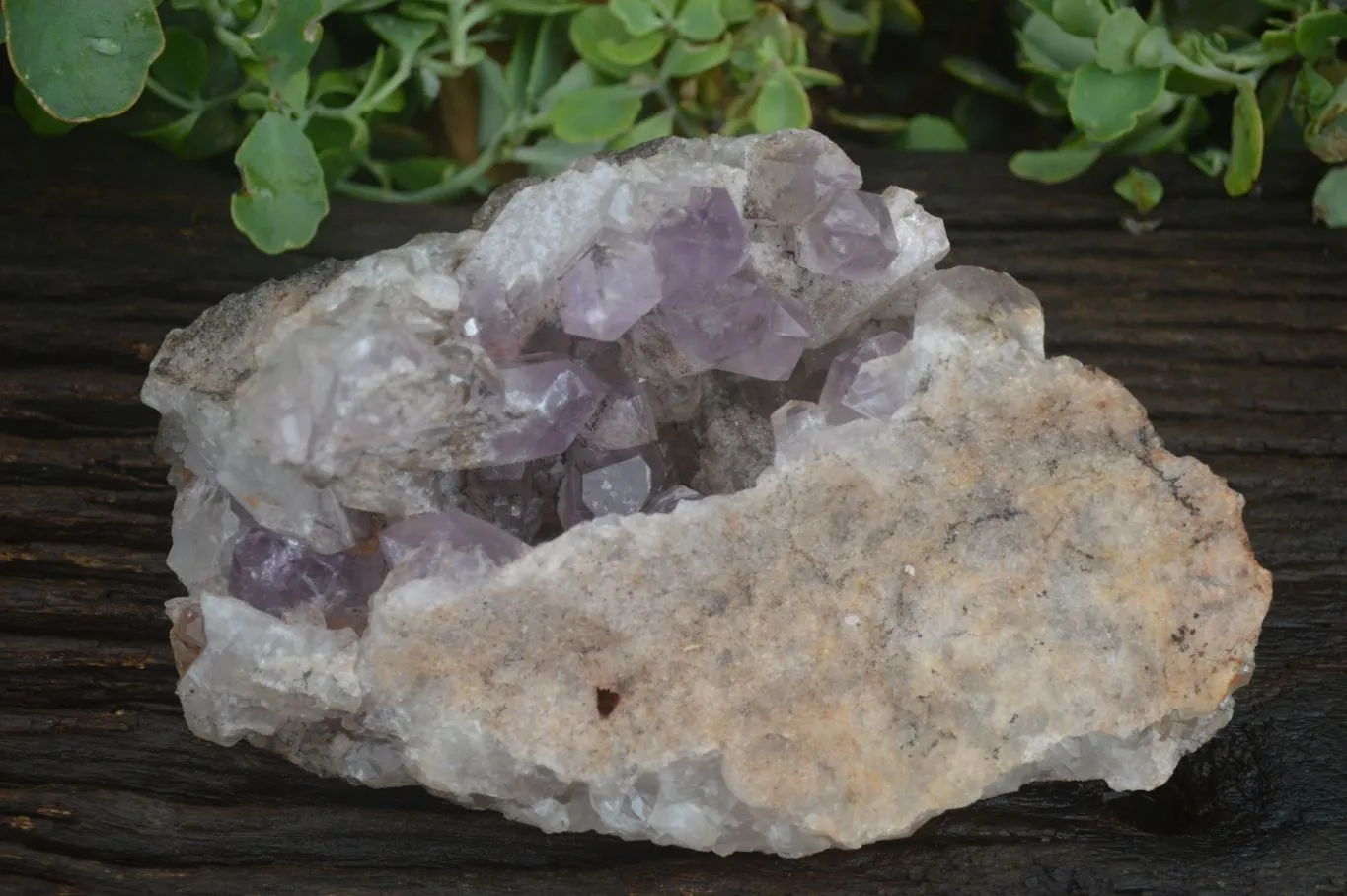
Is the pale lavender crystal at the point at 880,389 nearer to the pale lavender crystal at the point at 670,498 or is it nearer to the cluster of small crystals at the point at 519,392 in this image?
the cluster of small crystals at the point at 519,392

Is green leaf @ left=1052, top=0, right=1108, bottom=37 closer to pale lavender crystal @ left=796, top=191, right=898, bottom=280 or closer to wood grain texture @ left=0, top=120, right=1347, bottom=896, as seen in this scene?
wood grain texture @ left=0, top=120, right=1347, bottom=896

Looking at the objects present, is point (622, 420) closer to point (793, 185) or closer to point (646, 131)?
point (793, 185)

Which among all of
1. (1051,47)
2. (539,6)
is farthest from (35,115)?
(1051,47)

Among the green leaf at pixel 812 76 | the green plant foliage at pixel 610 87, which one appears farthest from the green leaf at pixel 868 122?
the green leaf at pixel 812 76

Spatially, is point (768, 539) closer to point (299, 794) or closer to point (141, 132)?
point (299, 794)

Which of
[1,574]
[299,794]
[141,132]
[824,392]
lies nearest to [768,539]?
[824,392]

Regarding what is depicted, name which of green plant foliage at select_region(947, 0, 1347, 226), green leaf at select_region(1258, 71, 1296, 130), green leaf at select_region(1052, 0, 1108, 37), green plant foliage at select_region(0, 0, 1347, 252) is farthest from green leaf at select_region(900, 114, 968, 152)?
green leaf at select_region(1258, 71, 1296, 130)

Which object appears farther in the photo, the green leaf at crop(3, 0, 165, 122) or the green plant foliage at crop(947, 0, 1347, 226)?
the green plant foliage at crop(947, 0, 1347, 226)
